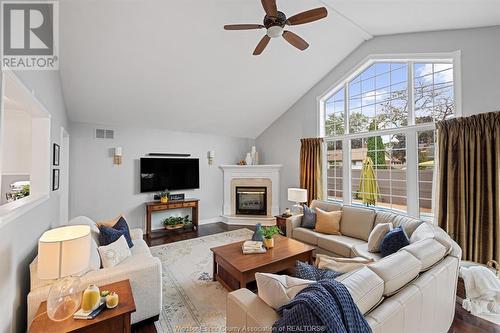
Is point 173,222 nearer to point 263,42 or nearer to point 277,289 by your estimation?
point 263,42

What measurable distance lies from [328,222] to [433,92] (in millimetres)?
2662

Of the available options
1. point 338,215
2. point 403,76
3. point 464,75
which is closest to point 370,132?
point 403,76

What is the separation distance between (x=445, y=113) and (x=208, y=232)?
4911mm

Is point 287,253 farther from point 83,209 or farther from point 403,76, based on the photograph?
point 83,209

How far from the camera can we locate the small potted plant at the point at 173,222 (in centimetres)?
515

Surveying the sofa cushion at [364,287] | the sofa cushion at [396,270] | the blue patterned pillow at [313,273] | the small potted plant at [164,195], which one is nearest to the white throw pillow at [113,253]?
the blue patterned pillow at [313,273]

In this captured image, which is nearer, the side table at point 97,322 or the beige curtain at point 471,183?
the side table at point 97,322

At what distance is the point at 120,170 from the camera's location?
4930 mm

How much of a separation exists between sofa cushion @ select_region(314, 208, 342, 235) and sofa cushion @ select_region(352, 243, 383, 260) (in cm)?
55

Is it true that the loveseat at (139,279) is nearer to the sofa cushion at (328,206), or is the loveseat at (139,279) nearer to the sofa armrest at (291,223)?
the sofa armrest at (291,223)

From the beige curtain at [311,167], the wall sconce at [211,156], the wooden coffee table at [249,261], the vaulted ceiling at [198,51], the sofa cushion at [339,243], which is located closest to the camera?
the wooden coffee table at [249,261]

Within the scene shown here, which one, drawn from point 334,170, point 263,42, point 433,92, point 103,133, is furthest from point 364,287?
point 103,133

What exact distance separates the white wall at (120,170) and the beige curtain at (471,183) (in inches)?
192

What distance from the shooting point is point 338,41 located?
13.6 feet
